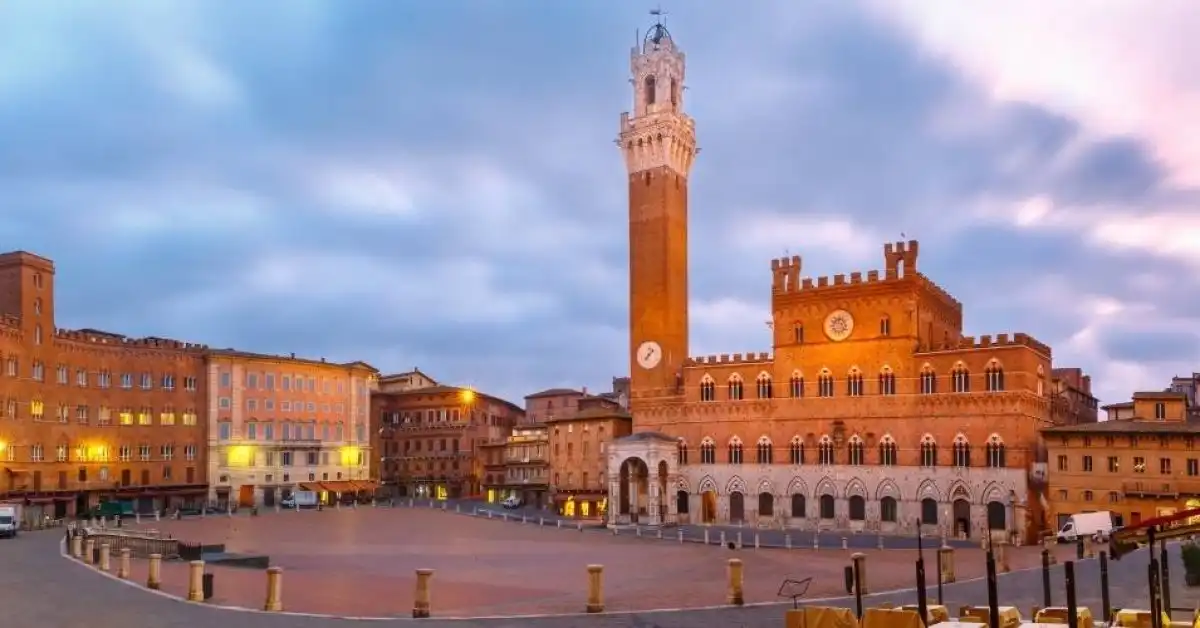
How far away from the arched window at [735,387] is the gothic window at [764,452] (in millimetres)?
3510

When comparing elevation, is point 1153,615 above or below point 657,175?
below

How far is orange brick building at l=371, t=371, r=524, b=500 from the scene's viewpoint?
110m

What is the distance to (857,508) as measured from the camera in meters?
68.1

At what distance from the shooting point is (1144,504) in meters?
55.9

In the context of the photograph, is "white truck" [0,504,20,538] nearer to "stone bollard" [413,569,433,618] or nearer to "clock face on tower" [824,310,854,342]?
"stone bollard" [413,569,433,618]

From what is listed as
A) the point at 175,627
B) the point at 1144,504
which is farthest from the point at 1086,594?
the point at 1144,504

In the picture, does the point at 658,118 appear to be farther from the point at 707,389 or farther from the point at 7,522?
the point at 7,522

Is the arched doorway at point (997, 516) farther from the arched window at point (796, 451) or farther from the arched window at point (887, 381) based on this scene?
the arched window at point (796, 451)

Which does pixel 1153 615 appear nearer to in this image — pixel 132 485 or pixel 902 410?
pixel 902 410

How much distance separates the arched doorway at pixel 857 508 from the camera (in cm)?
6775

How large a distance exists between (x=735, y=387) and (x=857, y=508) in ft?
40.3

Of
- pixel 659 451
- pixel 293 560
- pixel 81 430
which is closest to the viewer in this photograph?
pixel 293 560

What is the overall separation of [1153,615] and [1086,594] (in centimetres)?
1223

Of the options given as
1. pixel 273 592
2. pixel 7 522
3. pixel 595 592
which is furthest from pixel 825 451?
pixel 7 522
